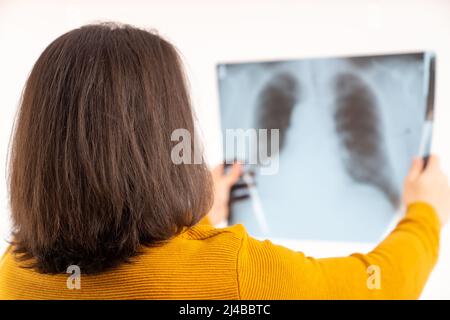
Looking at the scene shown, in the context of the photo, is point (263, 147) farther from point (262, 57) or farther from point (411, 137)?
point (411, 137)

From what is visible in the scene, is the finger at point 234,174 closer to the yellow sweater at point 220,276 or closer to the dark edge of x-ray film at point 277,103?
the dark edge of x-ray film at point 277,103

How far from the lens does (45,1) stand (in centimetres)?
105

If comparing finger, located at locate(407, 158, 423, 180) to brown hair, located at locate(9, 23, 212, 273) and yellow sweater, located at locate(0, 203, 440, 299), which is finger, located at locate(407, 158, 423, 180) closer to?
yellow sweater, located at locate(0, 203, 440, 299)

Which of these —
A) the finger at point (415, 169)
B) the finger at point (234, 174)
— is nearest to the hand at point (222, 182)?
the finger at point (234, 174)

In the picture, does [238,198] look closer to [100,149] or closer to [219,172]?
[219,172]

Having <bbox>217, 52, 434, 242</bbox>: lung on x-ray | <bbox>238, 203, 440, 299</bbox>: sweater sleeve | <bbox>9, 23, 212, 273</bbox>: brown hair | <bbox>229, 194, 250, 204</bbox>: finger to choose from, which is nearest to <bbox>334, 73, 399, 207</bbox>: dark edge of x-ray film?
<bbox>217, 52, 434, 242</bbox>: lung on x-ray

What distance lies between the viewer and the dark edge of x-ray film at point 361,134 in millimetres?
876

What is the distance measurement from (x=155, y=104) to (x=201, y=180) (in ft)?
0.47

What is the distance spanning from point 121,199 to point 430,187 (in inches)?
23.2

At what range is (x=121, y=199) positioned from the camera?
22.2 inches

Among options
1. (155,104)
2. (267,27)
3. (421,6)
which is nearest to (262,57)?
(267,27)

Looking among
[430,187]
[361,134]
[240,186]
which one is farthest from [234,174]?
[430,187]

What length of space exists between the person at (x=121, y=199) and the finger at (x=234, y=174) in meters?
0.39

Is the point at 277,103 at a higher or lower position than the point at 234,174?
higher
